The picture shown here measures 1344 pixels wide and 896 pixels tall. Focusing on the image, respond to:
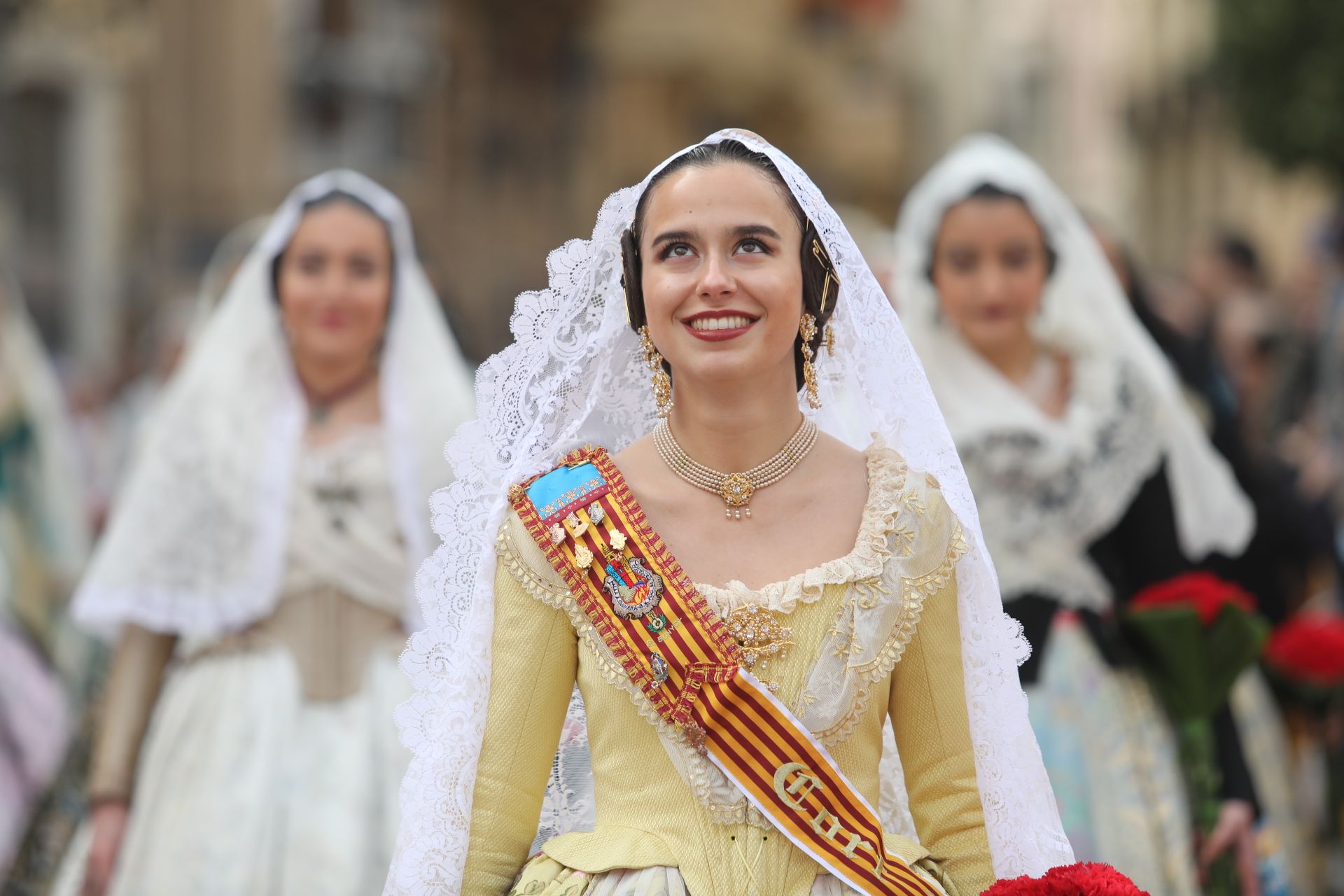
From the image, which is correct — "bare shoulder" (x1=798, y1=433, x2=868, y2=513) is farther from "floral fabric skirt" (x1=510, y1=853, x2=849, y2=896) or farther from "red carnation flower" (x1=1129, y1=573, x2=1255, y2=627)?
"red carnation flower" (x1=1129, y1=573, x2=1255, y2=627)

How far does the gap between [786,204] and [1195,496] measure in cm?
235

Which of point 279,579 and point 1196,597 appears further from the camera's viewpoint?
point 279,579

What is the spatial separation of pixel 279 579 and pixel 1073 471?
1936mm

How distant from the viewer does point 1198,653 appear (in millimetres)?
4258

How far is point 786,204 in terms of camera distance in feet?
9.06

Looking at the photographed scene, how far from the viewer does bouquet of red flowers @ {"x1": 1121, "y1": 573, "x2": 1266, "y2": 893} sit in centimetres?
421

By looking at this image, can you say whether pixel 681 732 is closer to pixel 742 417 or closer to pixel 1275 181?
pixel 742 417

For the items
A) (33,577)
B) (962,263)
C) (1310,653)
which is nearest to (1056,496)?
(962,263)

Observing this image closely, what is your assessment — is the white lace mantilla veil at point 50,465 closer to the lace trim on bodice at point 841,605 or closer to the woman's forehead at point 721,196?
the lace trim on bodice at point 841,605

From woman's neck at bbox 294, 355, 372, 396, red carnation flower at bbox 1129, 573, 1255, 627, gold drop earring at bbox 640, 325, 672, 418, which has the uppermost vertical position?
woman's neck at bbox 294, 355, 372, 396

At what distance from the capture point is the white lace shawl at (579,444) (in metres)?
2.76

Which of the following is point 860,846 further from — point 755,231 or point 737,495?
point 755,231

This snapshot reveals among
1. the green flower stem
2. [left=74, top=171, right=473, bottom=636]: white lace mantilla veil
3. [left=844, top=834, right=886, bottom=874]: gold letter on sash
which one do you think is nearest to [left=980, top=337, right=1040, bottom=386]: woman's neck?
the green flower stem

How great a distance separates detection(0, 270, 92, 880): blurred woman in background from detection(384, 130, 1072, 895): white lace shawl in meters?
3.45
